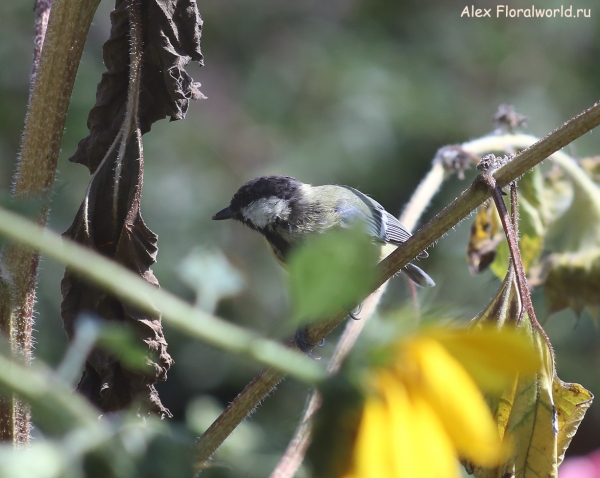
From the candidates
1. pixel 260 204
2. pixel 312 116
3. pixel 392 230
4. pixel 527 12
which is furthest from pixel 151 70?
pixel 527 12

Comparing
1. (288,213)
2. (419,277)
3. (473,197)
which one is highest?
(473,197)

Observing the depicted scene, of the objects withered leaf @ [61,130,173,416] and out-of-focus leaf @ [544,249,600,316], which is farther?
out-of-focus leaf @ [544,249,600,316]

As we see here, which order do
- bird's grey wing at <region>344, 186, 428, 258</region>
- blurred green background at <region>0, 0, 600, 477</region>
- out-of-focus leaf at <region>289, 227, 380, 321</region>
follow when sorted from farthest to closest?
blurred green background at <region>0, 0, 600, 477</region> < bird's grey wing at <region>344, 186, 428, 258</region> < out-of-focus leaf at <region>289, 227, 380, 321</region>

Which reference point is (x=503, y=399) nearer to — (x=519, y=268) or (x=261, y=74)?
(x=519, y=268)

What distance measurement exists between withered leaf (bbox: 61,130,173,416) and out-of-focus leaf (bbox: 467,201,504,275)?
27.3 inches

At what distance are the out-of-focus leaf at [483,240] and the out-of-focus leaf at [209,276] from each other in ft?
2.72

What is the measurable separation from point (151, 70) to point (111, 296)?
31 cm

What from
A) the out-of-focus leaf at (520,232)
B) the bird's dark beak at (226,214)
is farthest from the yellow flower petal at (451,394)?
the bird's dark beak at (226,214)

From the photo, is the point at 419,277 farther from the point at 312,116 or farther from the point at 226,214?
the point at 312,116

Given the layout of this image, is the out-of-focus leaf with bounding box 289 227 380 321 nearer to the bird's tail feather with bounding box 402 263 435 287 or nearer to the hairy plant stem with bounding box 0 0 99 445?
the hairy plant stem with bounding box 0 0 99 445

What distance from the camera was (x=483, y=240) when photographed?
1.43 m

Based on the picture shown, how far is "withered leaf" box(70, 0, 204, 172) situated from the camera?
3.19 feet

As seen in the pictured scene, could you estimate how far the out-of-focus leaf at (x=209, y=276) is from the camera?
0.60 m

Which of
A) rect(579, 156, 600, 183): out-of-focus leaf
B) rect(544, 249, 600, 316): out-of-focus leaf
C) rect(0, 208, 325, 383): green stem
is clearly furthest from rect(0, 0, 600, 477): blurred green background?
rect(0, 208, 325, 383): green stem
